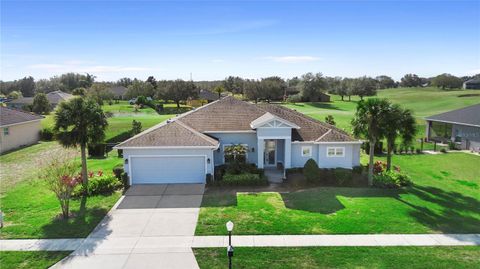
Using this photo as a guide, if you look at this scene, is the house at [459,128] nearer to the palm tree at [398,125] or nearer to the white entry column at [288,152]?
the palm tree at [398,125]

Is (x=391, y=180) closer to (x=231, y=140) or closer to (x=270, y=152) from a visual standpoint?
(x=270, y=152)

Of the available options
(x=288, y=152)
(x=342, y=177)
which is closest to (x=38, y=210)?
(x=288, y=152)

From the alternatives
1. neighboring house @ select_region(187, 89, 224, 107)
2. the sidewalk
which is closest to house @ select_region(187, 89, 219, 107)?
neighboring house @ select_region(187, 89, 224, 107)

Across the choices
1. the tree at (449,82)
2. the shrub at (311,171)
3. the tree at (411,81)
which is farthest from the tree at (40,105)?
the tree at (411,81)

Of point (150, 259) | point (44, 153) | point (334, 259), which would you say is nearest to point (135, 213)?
point (150, 259)

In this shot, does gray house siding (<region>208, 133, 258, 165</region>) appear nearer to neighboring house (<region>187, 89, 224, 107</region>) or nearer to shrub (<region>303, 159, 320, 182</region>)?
shrub (<region>303, 159, 320, 182</region>)

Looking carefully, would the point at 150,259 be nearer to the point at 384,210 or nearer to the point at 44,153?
the point at 384,210
